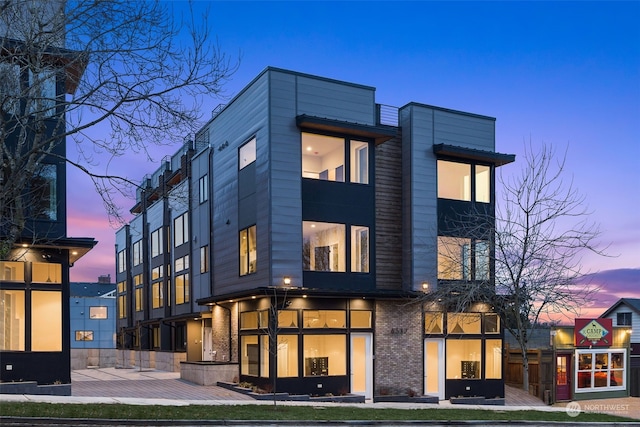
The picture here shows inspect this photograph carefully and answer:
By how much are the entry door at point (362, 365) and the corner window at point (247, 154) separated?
8.26 meters

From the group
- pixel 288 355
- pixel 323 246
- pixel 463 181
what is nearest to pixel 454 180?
pixel 463 181

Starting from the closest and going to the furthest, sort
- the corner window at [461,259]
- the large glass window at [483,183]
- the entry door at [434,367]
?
the entry door at [434,367], the corner window at [461,259], the large glass window at [483,183]

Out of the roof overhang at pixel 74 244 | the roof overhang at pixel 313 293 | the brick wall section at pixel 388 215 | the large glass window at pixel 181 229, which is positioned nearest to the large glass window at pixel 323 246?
the roof overhang at pixel 313 293

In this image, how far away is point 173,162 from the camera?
46.4 metres

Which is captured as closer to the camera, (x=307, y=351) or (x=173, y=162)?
(x=307, y=351)

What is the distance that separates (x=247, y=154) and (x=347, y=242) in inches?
221

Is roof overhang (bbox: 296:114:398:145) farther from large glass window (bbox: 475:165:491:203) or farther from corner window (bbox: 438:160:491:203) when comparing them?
large glass window (bbox: 475:165:491:203)

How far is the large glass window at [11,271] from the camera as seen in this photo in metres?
20.5

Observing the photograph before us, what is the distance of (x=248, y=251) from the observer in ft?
88.5

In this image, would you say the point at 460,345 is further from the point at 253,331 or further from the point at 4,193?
the point at 4,193

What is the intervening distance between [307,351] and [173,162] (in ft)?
83.8

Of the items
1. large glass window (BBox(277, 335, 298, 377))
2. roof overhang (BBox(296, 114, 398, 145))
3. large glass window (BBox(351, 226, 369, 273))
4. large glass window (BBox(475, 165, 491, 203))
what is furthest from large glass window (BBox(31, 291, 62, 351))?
large glass window (BBox(475, 165, 491, 203))

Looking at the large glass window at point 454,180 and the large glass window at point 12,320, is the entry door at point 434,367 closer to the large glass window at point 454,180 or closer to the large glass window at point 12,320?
the large glass window at point 454,180

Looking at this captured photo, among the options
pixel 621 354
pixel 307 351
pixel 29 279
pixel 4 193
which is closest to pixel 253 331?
pixel 307 351
